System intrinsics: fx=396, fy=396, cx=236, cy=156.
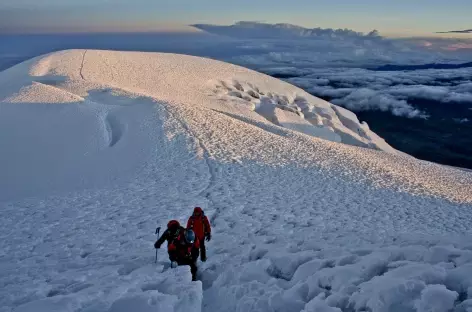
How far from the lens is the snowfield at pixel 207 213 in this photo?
641 cm

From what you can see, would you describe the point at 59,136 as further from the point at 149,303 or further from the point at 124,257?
the point at 149,303

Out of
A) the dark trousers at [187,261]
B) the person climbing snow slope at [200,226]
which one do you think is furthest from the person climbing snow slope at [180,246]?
the person climbing snow slope at [200,226]

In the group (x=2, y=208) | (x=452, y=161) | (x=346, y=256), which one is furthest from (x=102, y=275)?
(x=452, y=161)

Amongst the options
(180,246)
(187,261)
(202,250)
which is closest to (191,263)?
(187,261)

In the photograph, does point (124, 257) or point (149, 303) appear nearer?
point (149, 303)

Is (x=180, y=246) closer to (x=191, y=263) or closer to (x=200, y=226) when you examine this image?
(x=191, y=263)

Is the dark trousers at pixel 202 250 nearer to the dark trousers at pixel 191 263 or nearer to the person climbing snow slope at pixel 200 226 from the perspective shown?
the person climbing snow slope at pixel 200 226

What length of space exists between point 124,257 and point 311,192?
10.4 m

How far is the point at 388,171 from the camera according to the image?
24.1m

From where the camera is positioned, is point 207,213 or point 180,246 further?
point 207,213

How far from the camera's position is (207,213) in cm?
1409

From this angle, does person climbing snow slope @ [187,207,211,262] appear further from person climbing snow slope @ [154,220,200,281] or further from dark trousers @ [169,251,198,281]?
dark trousers @ [169,251,198,281]

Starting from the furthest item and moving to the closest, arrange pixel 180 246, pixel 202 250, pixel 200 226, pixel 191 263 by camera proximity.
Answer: pixel 202 250 → pixel 200 226 → pixel 191 263 → pixel 180 246

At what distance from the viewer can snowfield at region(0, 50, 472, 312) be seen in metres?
6.41
